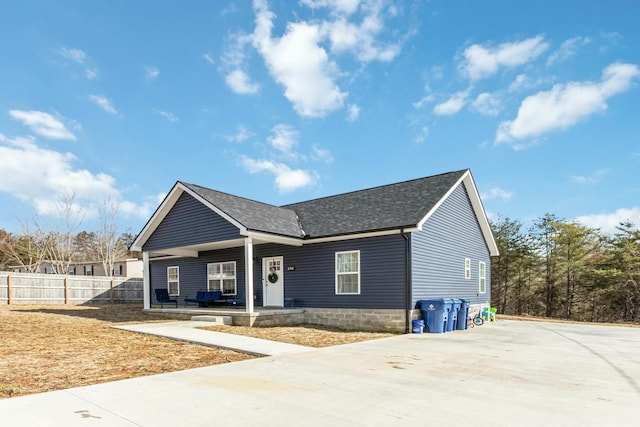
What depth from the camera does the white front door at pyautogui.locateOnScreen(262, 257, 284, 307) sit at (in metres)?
16.0

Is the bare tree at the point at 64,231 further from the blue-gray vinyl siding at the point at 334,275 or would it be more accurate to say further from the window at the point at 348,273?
the window at the point at 348,273

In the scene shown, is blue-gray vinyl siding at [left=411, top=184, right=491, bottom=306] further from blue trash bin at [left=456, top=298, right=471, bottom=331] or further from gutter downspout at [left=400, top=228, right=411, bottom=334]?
blue trash bin at [left=456, top=298, right=471, bottom=331]

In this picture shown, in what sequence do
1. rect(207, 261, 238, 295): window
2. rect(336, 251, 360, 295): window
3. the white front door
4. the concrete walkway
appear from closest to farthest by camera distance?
the concrete walkway
rect(336, 251, 360, 295): window
the white front door
rect(207, 261, 238, 295): window

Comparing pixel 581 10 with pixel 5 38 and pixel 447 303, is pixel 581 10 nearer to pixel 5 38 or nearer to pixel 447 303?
pixel 447 303

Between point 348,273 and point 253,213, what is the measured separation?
4.14 m

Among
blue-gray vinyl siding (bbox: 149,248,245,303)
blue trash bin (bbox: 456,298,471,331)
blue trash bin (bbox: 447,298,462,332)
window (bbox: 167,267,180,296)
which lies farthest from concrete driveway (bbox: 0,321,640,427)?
window (bbox: 167,267,180,296)

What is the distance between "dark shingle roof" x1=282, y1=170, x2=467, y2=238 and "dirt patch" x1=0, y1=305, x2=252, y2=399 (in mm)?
6749

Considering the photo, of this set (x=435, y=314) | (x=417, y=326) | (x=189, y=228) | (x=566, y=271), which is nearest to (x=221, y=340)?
(x=417, y=326)

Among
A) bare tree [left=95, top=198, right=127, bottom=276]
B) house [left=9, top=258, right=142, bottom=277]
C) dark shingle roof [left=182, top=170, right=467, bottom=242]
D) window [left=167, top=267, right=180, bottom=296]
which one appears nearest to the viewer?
dark shingle roof [left=182, top=170, right=467, bottom=242]

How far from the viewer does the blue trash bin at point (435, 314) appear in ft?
41.7

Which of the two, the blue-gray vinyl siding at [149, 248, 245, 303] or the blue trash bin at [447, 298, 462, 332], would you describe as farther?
the blue-gray vinyl siding at [149, 248, 245, 303]

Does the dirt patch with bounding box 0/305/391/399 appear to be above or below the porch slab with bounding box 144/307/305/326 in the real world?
above

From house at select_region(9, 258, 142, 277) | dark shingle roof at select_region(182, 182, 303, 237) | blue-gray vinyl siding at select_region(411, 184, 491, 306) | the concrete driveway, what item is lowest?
house at select_region(9, 258, 142, 277)

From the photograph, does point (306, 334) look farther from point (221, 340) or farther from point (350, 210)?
point (350, 210)
